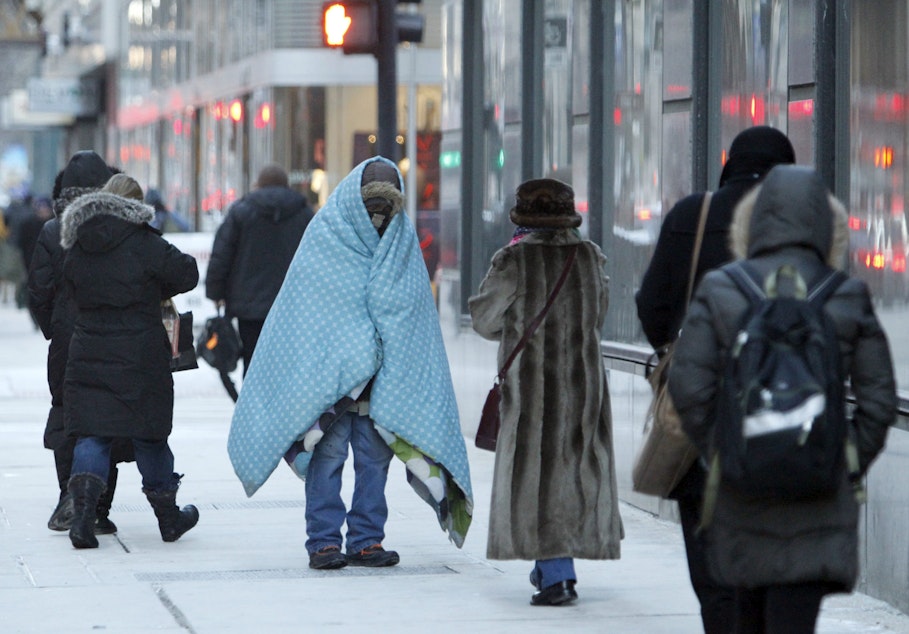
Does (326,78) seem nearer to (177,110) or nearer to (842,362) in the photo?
(177,110)

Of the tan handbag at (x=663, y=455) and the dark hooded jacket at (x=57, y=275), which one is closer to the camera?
the tan handbag at (x=663, y=455)

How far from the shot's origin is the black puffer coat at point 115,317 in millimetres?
8469

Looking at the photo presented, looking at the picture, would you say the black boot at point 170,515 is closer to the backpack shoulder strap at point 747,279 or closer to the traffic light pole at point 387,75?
the traffic light pole at point 387,75

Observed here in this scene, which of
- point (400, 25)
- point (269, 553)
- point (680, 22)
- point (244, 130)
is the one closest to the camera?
point (269, 553)

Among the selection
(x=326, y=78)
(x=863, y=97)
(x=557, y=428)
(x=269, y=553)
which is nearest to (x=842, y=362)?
(x=557, y=428)

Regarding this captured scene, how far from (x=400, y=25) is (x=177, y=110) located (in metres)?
22.8

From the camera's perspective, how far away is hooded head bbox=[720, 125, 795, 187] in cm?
583

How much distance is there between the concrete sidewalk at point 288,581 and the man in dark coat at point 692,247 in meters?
1.20

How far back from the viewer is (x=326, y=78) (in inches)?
1049

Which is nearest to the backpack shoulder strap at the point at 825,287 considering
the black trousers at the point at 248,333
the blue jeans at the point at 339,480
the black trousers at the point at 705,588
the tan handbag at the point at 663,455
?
A: the tan handbag at the point at 663,455

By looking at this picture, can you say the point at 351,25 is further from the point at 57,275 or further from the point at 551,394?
the point at 551,394

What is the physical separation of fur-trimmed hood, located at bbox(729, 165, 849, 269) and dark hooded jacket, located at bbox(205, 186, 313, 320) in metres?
8.47

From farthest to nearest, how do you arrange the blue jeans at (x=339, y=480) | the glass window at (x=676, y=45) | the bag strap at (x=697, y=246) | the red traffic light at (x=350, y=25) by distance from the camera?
1. the red traffic light at (x=350, y=25)
2. the glass window at (x=676, y=45)
3. the blue jeans at (x=339, y=480)
4. the bag strap at (x=697, y=246)

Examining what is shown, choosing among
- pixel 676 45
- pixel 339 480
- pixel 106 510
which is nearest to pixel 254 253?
pixel 676 45
